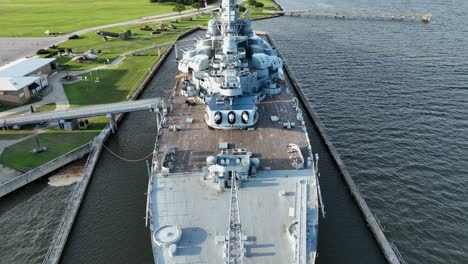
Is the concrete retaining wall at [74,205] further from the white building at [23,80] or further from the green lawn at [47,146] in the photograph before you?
the white building at [23,80]

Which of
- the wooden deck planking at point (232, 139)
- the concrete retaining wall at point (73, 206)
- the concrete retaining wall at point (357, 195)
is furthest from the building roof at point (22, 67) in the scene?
the concrete retaining wall at point (357, 195)

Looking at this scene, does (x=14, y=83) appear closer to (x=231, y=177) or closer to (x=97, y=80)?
(x=97, y=80)

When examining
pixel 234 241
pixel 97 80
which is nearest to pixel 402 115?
pixel 234 241

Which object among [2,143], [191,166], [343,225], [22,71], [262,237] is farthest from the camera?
[22,71]

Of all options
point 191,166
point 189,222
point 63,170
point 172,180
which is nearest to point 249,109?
point 191,166

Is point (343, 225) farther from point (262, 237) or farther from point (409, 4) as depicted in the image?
point (409, 4)

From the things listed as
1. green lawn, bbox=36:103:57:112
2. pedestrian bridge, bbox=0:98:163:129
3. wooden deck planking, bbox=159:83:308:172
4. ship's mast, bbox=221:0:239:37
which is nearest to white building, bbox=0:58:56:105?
green lawn, bbox=36:103:57:112
